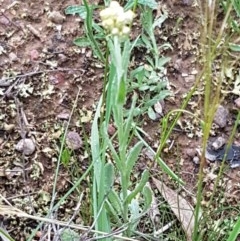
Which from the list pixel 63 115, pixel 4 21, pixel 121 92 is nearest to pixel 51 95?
pixel 63 115

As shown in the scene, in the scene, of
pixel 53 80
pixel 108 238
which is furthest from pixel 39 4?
pixel 108 238

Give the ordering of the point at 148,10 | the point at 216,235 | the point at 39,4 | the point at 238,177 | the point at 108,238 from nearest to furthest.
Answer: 1. the point at 108,238
2. the point at 216,235
3. the point at 238,177
4. the point at 148,10
5. the point at 39,4

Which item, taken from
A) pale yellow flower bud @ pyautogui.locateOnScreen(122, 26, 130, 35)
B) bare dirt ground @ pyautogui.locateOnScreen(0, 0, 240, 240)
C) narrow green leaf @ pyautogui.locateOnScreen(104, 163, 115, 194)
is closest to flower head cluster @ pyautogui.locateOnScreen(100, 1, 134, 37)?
pale yellow flower bud @ pyautogui.locateOnScreen(122, 26, 130, 35)

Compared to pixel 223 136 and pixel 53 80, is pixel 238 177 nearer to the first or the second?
pixel 223 136

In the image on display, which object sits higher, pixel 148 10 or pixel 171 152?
pixel 148 10

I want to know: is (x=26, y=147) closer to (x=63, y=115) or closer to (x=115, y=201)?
(x=63, y=115)

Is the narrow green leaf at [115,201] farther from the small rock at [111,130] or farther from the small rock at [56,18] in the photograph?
the small rock at [56,18]

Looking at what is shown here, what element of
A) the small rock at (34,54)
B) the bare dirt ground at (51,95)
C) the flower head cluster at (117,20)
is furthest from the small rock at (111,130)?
the flower head cluster at (117,20)
